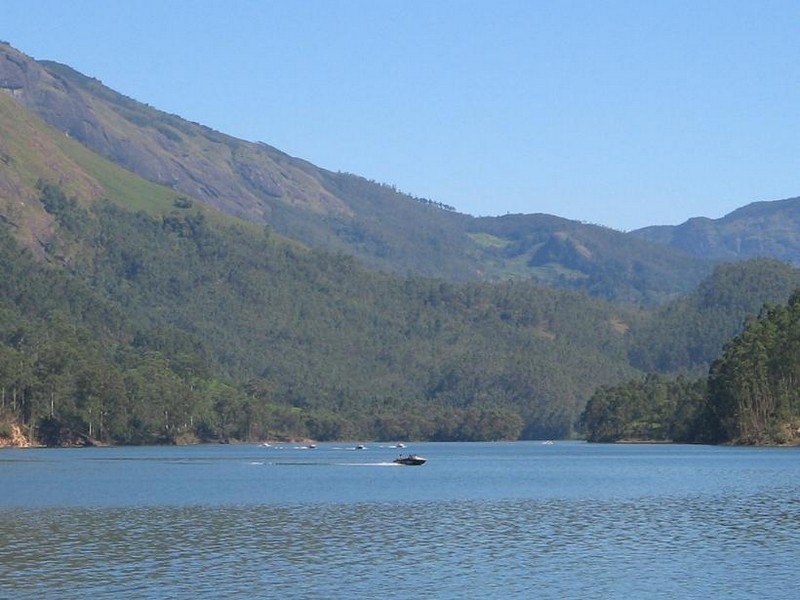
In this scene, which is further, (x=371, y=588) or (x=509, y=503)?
(x=509, y=503)

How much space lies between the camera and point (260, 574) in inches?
2569

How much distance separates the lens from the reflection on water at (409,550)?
6122cm

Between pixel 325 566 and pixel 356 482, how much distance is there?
232ft

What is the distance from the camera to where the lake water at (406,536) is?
61719mm

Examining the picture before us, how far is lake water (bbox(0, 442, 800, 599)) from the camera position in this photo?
2430 inches

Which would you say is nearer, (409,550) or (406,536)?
(409,550)

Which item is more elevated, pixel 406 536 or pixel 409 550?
pixel 406 536

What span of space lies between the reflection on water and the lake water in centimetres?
14

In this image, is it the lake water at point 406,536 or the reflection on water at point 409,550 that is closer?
the reflection on water at point 409,550

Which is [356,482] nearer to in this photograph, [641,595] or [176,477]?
[176,477]

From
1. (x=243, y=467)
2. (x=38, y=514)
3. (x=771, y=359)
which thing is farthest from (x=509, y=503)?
(x=771, y=359)

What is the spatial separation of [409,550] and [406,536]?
6.76 m

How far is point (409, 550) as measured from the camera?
73750 mm

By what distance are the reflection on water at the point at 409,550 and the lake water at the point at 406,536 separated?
0.45 ft
